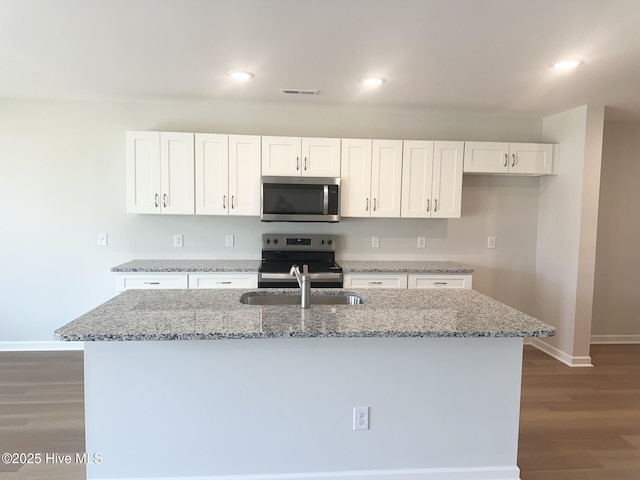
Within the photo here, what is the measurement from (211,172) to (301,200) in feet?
2.82

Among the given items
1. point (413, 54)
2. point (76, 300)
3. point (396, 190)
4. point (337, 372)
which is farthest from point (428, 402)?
point (76, 300)

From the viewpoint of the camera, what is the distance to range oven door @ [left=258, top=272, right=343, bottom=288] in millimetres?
3574

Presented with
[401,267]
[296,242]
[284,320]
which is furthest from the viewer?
[296,242]

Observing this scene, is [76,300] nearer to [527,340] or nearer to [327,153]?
[327,153]

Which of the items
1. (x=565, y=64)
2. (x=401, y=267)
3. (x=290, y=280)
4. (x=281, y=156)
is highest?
(x=565, y=64)

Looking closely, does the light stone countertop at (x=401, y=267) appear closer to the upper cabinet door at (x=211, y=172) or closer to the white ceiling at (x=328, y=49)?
the upper cabinet door at (x=211, y=172)

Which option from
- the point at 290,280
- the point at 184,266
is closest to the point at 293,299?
the point at 290,280

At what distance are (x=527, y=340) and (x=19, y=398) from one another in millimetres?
4697

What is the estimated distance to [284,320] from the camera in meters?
1.89

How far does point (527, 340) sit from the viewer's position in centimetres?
447

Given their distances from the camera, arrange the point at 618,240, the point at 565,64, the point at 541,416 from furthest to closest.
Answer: the point at 618,240 → the point at 541,416 → the point at 565,64

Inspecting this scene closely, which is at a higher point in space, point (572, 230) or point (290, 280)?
point (572, 230)

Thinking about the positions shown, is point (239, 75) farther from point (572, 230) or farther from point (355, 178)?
point (572, 230)

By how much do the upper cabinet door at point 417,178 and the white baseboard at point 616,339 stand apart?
240 cm
